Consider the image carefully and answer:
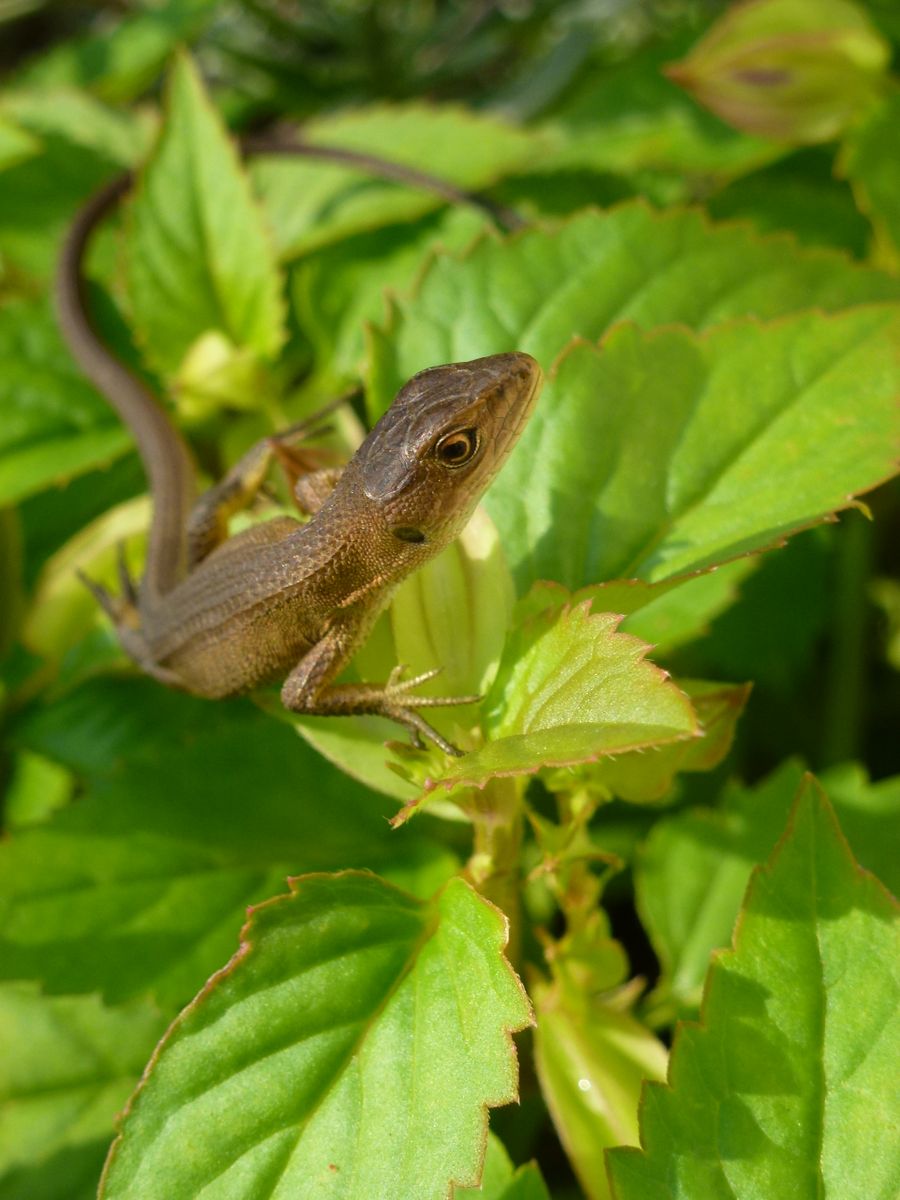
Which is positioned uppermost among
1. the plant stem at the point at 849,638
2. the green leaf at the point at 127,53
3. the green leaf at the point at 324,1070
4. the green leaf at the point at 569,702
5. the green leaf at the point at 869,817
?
the green leaf at the point at 127,53

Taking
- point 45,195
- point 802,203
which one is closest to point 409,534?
point 802,203

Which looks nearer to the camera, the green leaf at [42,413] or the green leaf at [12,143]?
the green leaf at [42,413]

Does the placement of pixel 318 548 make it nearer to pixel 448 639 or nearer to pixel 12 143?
pixel 448 639

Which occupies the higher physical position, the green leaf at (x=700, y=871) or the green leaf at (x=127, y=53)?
the green leaf at (x=127, y=53)

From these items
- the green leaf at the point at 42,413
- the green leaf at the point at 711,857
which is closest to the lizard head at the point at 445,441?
the green leaf at the point at 711,857

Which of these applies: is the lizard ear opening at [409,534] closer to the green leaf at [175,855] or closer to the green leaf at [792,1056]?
the green leaf at [175,855]

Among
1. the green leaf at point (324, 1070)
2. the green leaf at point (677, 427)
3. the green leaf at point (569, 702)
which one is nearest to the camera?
the green leaf at point (569, 702)

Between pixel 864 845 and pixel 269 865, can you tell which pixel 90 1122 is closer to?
pixel 269 865
